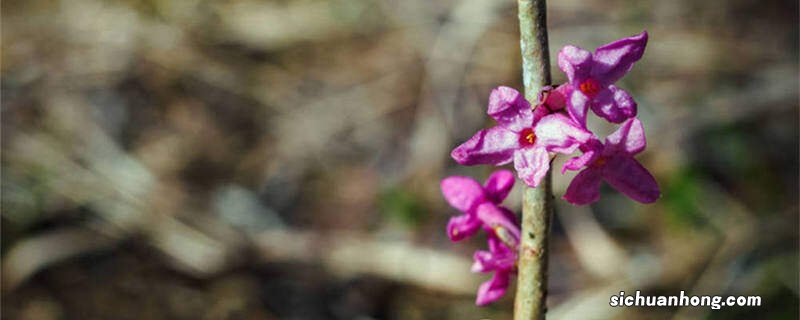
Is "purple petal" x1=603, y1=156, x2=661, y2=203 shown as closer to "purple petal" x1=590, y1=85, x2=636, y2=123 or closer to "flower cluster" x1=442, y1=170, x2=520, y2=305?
"purple petal" x1=590, y1=85, x2=636, y2=123

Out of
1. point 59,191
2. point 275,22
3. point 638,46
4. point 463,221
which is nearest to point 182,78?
point 275,22

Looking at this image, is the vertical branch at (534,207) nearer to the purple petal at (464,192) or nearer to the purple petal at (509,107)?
the purple petal at (509,107)

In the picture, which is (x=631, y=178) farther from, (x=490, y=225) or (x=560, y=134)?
(x=490, y=225)

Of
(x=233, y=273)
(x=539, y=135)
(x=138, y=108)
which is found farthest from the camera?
(x=138, y=108)

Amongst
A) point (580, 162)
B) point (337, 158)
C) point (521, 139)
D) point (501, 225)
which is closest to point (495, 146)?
point (521, 139)

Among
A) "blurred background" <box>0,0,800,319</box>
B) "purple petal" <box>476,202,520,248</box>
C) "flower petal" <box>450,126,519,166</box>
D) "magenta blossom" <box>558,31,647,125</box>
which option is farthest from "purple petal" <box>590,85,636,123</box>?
"blurred background" <box>0,0,800,319</box>

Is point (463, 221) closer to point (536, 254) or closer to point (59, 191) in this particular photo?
point (536, 254)

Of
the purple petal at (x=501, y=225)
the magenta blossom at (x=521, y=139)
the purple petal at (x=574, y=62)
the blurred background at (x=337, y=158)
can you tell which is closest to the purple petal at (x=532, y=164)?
the magenta blossom at (x=521, y=139)
